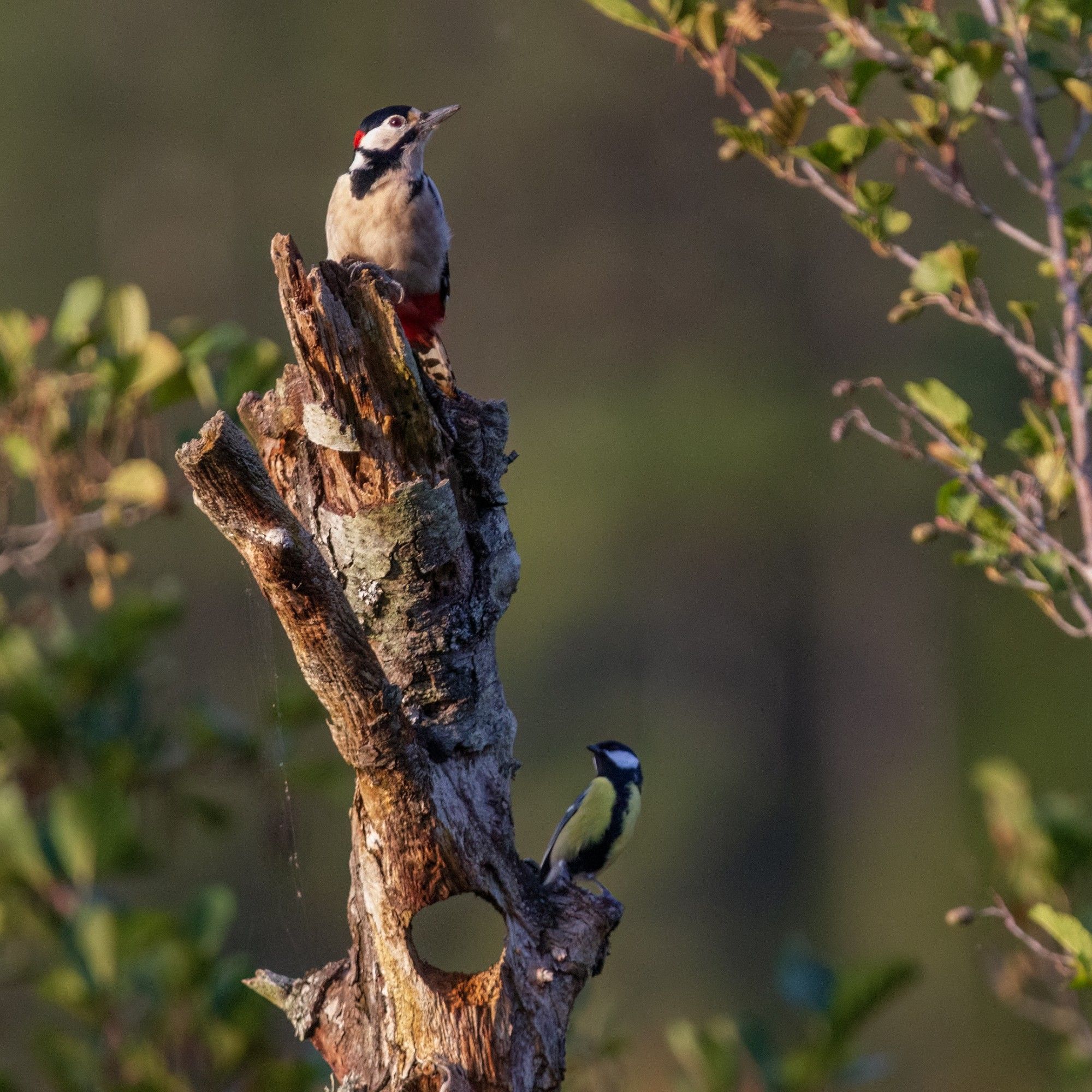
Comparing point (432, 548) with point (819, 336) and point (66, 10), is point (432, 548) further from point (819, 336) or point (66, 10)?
point (66, 10)

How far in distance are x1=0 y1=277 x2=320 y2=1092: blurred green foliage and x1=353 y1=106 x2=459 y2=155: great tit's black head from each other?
0.58 meters

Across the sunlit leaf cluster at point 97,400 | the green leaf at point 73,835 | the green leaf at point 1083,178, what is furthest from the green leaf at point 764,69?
the green leaf at point 73,835

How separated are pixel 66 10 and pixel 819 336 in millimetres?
7863

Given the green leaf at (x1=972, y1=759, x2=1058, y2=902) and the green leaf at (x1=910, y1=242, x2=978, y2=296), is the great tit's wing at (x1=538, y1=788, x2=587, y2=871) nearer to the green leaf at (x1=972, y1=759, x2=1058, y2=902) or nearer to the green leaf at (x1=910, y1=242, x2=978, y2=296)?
the green leaf at (x1=910, y1=242, x2=978, y2=296)

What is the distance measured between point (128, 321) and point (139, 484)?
0.35 m

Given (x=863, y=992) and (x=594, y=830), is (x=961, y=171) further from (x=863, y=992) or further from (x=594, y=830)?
(x=863, y=992)

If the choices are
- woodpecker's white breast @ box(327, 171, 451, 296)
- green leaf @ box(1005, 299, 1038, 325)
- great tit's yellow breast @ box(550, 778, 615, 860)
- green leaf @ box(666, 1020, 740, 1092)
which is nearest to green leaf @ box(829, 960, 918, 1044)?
green leaf @ box(666, 1020, 740, 1092)

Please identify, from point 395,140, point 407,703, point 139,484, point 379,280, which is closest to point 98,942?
point 139,484

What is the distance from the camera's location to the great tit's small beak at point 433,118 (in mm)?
3137

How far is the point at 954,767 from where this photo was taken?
11.7 m

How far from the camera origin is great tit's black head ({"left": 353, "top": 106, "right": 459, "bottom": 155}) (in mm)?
3121

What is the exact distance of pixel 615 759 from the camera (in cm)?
279

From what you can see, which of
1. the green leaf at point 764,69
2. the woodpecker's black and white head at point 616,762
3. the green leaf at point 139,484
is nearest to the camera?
the green leaf at point 764,69

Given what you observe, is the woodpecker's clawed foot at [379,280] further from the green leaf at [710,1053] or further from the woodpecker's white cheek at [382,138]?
the green leaf at [710,1053]
